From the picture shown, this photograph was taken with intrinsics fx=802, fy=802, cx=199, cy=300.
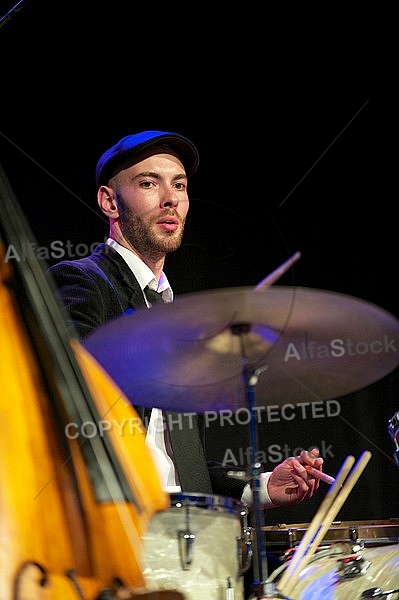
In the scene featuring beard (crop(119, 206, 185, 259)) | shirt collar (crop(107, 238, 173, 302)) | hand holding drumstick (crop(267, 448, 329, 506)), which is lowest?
hand holding drumstick (crop(267, 448, 329, 506))

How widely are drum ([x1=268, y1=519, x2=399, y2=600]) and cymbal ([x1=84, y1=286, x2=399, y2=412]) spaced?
30 centimetres

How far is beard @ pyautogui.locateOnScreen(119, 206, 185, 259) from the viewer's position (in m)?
1.76

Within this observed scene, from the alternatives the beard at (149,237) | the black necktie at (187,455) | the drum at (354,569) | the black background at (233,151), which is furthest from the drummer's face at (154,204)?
the drum at (354,569)

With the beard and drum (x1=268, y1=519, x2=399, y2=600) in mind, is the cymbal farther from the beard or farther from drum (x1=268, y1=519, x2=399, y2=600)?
the beard

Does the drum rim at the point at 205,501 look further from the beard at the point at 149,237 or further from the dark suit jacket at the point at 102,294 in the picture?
the beard at the point at 149,237

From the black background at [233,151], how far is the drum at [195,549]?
3.16 feet

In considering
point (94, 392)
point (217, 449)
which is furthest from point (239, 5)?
point (94, 392)

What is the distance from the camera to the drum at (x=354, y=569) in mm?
1374

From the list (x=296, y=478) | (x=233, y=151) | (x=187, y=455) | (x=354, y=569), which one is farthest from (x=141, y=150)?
(x=354, y=569)

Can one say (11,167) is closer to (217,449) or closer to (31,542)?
(217,449)

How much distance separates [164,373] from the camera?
Result: 130cm

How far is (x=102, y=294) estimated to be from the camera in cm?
166

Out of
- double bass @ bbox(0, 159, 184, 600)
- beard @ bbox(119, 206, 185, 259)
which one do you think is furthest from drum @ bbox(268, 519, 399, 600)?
beard @ bbox(119, 206, 185, 259)

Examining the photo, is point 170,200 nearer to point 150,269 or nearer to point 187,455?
point 150,269
